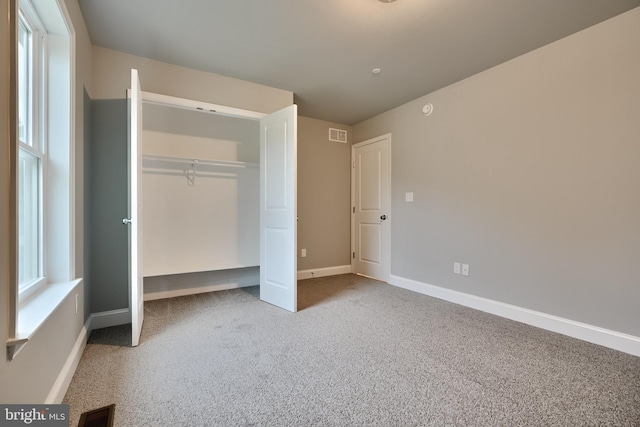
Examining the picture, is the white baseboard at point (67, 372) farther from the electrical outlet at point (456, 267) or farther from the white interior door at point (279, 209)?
the electrical outlet at point (456, 267)

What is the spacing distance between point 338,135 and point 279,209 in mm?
2142

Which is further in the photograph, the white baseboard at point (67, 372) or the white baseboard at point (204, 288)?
the white baseboard at point (204, 288)

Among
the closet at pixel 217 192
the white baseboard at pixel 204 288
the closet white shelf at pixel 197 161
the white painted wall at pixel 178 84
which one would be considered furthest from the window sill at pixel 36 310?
the white painted wall at pixel 178 84

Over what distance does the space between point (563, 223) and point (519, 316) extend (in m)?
0.92

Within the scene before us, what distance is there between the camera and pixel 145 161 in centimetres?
311

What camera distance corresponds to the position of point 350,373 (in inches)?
69.7

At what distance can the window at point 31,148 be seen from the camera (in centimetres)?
155

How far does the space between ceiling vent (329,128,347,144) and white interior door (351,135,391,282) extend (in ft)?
0.72

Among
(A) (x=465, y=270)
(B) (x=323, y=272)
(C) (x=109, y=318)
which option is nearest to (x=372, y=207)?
(B) (x=323, y=272)

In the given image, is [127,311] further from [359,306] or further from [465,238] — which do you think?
[465,238]

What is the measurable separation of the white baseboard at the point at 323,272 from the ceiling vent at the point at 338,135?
2.05 m

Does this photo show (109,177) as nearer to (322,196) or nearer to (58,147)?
(58,147)

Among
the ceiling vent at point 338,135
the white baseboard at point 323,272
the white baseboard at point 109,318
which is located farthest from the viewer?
the ceiling vent at point 338,135

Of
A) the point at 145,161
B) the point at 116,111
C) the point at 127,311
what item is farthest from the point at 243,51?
the point at 127,311
